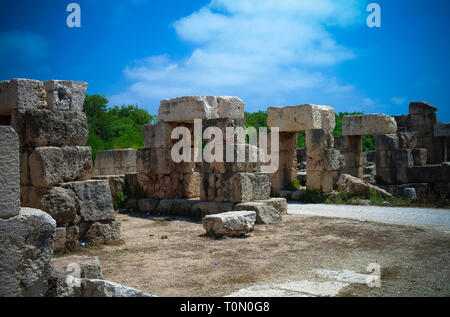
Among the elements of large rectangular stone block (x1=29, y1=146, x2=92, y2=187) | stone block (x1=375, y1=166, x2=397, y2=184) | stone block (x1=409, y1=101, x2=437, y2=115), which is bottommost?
stone block (x1=375, y1=166, x2=397, y2=184)

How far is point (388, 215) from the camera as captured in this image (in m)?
9.23

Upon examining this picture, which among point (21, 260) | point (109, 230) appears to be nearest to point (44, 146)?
point (109, 230)

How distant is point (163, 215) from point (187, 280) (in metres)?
5.70

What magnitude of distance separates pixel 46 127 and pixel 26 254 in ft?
12.2

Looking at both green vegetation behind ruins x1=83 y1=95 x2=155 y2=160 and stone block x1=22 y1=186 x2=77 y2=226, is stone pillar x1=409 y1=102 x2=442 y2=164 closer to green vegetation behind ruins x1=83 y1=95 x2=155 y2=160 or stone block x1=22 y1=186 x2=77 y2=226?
green vegetation behind ruins x1=83 y1=95 x2=155 y2=160

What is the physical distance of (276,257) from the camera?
5699 millimetres

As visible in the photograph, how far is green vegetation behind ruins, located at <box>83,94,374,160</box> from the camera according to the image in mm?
28219

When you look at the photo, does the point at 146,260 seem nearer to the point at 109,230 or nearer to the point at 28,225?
the point at 109,230

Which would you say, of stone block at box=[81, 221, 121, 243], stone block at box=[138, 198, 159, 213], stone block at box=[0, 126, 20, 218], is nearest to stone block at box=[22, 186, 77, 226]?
stone block at box=[81, 221, 121, 243]

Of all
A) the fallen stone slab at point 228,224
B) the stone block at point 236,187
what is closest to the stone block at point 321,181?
the stone block at point 236,187

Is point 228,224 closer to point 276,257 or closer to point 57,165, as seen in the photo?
point 276,257

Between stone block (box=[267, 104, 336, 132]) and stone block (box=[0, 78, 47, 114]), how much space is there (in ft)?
27.9

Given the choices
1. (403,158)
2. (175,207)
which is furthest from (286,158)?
(175,207)

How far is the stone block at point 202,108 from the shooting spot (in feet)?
33.4
